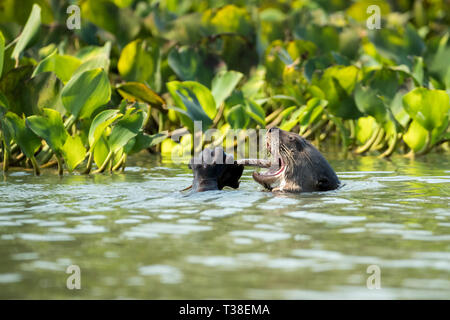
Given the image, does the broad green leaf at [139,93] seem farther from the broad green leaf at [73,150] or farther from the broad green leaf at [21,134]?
the broad green leaf at [21,134]

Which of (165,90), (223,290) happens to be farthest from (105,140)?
(223,290)

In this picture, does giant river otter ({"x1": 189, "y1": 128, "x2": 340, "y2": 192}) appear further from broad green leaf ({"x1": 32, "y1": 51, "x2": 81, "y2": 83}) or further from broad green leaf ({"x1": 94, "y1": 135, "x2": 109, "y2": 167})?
broad green leaf ({"x1": 32, "y1": 51, "x2": 81, "y2": 83})

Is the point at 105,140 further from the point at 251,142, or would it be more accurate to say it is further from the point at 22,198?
the point at 251,142

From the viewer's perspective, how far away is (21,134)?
770cm

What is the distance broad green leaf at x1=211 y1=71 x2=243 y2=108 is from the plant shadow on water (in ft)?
8.80

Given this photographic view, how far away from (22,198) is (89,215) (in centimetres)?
108

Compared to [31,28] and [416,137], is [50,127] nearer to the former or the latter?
[31,28]

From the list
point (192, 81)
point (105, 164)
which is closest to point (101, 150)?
point (105, 164)

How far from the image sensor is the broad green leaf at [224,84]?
9641mm

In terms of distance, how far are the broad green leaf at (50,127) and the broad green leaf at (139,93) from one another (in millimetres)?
1629

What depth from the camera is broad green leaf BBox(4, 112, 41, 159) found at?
760 cm

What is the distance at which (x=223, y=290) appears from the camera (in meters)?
3.43

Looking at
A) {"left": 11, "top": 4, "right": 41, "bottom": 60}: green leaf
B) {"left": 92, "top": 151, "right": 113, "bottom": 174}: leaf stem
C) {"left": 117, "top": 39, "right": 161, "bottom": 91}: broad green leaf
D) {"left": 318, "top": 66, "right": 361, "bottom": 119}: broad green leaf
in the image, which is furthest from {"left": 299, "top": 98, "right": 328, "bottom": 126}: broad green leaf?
{"left": 11, "top": 4, "right": 41, "bottom": 60}: green leaf

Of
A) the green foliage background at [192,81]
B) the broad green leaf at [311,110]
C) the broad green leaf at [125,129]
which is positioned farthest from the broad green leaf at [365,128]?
the broad green leaf at [125,129]
